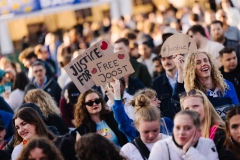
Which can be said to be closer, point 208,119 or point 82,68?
point 208,119

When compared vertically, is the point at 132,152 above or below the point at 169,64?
below

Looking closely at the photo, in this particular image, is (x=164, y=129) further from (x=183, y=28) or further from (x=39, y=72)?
(x=183, y=28)

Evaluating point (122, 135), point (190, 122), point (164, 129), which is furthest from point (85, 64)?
point (190, 122)

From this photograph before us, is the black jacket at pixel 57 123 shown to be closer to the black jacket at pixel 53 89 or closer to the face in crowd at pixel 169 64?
the face in crowd at pixel 169 64

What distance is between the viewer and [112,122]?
982cm

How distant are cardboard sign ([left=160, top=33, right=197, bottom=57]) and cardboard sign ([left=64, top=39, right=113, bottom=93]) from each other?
891mm

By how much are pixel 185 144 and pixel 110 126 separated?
2.52m

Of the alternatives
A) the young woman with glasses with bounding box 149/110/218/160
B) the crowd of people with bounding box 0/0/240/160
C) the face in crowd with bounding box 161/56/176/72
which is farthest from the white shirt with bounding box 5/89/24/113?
the young woman with glasses with bounding box 149/110/218/160

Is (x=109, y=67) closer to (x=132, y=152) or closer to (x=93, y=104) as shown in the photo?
(x=93, y=104)

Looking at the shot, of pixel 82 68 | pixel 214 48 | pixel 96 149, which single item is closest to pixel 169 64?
pixel 82 68

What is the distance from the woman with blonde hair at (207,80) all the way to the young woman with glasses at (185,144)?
2140 mm

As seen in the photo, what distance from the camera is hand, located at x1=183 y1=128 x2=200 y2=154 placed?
734 cm

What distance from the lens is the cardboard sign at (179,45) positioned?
1056 centimetres

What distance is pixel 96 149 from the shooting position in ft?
23.4
